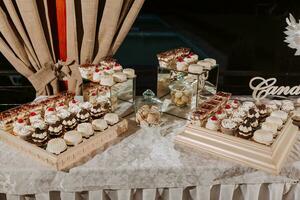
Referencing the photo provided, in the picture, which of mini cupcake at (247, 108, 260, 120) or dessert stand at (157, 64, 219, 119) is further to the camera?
dessert stand at (157, 64, 219, 119)

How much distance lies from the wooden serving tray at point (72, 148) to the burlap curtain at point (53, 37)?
0.64 metres

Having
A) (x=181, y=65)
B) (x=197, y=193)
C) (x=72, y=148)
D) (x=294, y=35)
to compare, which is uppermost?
(x=294, y=35)

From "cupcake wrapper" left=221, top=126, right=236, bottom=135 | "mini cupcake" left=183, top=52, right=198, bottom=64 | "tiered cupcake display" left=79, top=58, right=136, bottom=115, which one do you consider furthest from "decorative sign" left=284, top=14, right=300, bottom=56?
"tiered cupcake display" left=79, top=58, right=136, bottom=115

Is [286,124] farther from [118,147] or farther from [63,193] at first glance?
[63,193]

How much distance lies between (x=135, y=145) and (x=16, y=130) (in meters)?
0.47

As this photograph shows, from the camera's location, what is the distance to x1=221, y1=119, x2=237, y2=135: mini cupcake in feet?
4.86

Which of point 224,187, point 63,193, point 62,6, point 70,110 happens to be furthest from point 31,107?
point 224,187

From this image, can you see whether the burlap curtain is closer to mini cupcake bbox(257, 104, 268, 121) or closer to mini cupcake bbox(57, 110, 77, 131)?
mini cupcake bbox(57, 110, 77, 131)

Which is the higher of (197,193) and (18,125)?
(18,125)

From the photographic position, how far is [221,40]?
7660 millimetres

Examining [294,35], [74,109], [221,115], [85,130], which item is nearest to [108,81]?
[74,109]

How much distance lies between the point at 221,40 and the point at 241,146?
649 cm

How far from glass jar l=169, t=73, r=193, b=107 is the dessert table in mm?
394

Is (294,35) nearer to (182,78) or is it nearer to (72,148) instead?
(182,78)
